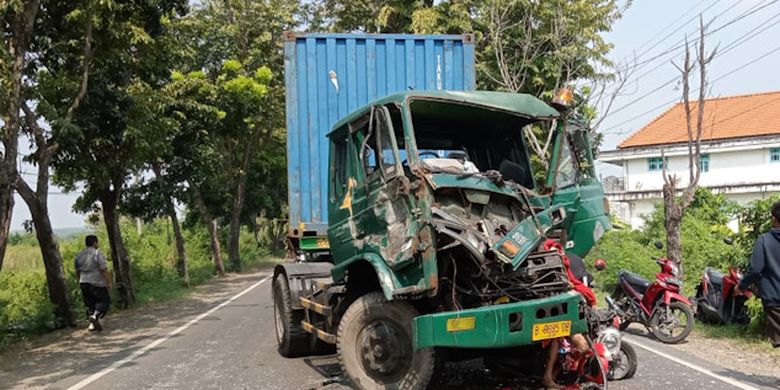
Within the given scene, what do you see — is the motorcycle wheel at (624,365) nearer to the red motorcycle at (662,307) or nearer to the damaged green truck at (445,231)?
the damaged green truck at (445,231)

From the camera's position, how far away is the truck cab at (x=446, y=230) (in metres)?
4.82

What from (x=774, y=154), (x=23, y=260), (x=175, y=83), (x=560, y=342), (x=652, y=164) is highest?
(x=175, y=83)

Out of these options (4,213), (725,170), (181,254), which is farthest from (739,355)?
(725,170)

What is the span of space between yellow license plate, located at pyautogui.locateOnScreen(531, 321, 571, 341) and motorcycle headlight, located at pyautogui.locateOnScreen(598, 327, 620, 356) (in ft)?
3.71

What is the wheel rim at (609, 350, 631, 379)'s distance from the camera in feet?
20.4

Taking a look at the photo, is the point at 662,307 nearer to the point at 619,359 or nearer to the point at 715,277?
the point at 715,277

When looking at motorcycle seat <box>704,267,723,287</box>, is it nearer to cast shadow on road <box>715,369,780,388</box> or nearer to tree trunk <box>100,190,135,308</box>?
cast shadow on road <box>715,369,780,388</box>

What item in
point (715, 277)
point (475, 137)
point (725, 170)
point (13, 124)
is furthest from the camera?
point (725, 170)

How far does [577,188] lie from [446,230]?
2.08m

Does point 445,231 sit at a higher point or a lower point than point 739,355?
higher

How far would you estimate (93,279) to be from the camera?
11000 mm

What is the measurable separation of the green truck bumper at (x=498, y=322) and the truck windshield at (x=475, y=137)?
1.55 metres

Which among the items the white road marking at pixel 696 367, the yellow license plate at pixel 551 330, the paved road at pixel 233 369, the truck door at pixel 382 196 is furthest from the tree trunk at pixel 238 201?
the yellow license plate at pixel 551 330

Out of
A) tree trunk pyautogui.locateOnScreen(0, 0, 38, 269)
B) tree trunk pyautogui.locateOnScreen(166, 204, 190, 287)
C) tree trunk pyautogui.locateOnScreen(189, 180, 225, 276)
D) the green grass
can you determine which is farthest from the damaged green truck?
tree trunk pyautogui.locateOnScreen(189, 180, 225, 276)
